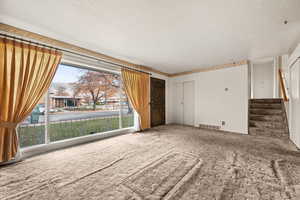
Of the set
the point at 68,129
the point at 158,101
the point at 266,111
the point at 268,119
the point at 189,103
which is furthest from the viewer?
the point at 189,103

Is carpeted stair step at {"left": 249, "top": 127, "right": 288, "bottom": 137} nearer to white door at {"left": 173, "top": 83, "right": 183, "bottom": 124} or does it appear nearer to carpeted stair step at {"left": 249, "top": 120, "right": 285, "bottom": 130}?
carpeted stair step at {"left": 249, "top": 120, "right": 285, "bottom": 130}

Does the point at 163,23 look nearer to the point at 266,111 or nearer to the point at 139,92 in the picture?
the point at 139,92

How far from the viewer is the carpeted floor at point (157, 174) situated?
1.34 meters

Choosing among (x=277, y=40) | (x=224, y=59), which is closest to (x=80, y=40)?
(x=224, y=59)

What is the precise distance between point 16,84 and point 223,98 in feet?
18.2

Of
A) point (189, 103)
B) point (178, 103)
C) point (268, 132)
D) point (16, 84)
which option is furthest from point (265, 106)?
point (16, 84)

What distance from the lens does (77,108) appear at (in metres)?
3.25

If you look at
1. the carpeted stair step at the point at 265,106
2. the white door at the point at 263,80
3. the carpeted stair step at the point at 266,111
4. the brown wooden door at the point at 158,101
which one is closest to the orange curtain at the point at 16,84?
the brown wooden door at the point at 158,101

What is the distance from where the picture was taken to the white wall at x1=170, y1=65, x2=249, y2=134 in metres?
3.99

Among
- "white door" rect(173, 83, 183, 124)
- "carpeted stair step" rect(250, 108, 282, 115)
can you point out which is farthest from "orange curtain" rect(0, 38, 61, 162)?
"carpeted stair step" rect(250, 108, 282, 115)

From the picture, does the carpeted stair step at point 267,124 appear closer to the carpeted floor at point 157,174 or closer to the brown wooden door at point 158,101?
the carpeted floor at point 157,174

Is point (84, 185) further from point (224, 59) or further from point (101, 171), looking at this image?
point (224, 59)

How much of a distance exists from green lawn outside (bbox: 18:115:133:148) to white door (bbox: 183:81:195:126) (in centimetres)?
263

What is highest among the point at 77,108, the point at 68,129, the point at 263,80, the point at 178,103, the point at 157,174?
the point at 263,80
